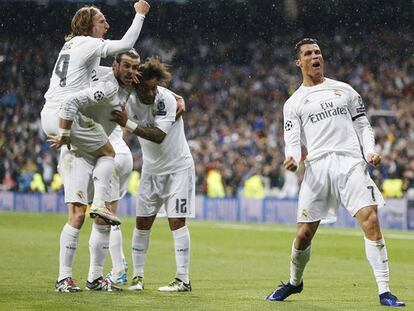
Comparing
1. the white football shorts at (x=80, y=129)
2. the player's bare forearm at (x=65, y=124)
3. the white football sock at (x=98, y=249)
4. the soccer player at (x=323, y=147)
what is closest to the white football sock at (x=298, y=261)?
the soccer player at (x=323, y=147)

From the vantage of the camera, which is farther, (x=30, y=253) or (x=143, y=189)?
(x=30, y=253)

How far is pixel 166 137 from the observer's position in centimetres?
1066

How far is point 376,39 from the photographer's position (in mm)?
37281

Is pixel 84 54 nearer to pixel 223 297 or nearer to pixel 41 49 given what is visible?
pixel 223 297

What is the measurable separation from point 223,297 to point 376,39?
28.6 meters

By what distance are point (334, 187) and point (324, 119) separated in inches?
25.1

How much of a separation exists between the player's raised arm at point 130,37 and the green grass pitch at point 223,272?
233cm

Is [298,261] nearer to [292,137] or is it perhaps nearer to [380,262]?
[380,262]

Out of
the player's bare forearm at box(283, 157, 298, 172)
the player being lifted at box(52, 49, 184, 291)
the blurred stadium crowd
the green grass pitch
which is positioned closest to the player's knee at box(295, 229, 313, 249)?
the green grass pitch

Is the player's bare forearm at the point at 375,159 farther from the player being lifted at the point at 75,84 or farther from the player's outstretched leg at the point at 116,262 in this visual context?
the player's outstretched leg at the point at 116,262

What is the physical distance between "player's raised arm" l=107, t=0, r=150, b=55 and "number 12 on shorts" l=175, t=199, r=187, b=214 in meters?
1.83

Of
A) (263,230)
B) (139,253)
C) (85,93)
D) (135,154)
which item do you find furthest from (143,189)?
(135,154)

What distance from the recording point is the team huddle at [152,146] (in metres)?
9.41

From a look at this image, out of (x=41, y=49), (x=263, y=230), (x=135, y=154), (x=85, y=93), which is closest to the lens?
(x=85, y=93)
